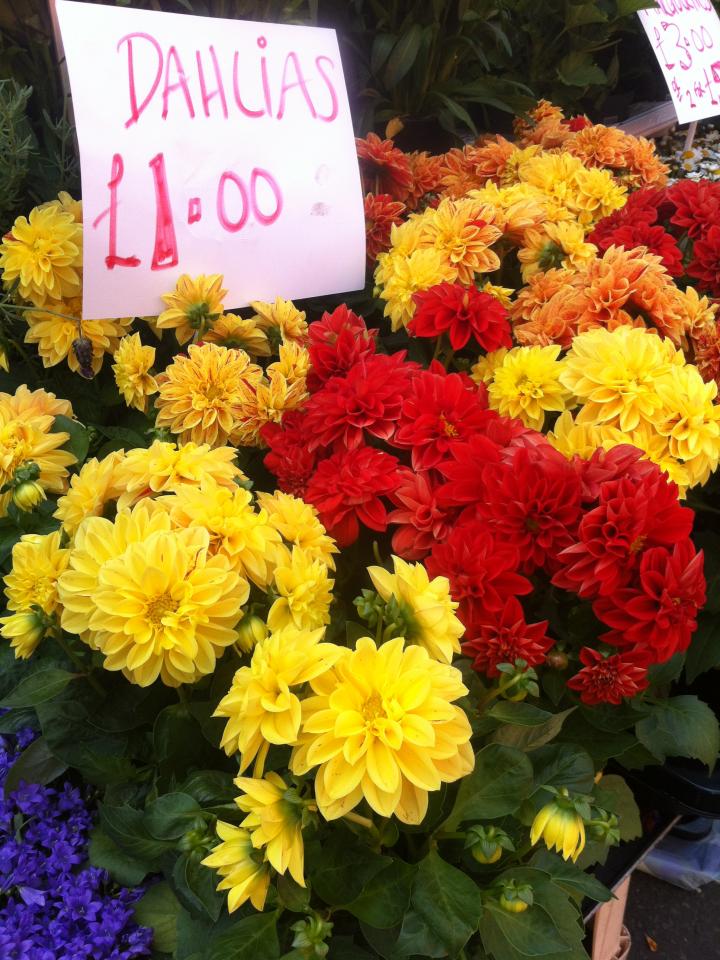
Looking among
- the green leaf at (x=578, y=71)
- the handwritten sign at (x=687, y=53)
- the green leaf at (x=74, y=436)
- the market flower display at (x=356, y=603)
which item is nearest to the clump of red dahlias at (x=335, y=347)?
the market flower display at (x=356, y=603)

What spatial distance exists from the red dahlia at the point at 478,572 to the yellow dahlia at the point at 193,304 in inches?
18.2

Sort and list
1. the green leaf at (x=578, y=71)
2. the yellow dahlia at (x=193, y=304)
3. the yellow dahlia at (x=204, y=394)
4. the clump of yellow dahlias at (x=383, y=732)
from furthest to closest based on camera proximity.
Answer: the green leaf at (x=578, y=71), the yellow dahlia at (x=193, y=304), the yellow dahlia at (x=204, y=394), the clump of yellow dahlias at (x=383, y=732)

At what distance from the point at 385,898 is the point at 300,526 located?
29cm

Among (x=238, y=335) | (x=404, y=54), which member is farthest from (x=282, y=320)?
(x=404, y=54)

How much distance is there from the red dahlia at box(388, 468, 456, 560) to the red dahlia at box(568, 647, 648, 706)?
16cm

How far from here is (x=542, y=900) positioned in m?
0.63

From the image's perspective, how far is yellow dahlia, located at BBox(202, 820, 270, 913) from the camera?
52 cm

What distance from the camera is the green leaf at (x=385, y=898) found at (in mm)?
580

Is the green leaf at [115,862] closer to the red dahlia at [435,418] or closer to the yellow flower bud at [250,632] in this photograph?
the yellow flower bud at [250,632]

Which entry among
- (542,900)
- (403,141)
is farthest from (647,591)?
(403,141)

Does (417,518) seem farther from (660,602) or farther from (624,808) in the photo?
(624,808)

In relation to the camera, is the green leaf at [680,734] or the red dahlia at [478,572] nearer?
the red dahlia at [478,572]

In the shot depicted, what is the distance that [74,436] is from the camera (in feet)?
2.86

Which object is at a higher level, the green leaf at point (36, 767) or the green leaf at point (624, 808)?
the green leaf at point (36, 767)
